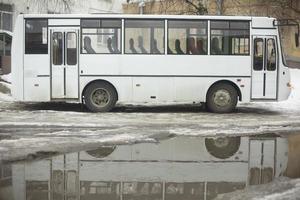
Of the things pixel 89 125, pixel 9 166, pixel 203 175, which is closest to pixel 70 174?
pixel 9 166

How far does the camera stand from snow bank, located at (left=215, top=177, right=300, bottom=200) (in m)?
7.71

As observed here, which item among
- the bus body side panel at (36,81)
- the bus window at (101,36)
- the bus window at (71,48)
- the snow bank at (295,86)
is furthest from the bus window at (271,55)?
the bus body side panel at (36,81)

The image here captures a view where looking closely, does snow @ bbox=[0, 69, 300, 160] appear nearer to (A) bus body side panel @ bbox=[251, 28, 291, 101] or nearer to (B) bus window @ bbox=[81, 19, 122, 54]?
(A) bus body side panel @ bbox=[251, 28, 291, 101]

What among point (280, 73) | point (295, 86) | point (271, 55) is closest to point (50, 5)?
point (295, 86)

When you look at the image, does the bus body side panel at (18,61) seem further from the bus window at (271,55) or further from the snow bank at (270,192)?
the snow bank at (270,192)

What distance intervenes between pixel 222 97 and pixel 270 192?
10.9 metres

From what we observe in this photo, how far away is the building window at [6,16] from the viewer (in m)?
34.0

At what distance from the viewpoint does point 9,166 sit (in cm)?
957

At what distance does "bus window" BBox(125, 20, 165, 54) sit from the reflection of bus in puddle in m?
6.47

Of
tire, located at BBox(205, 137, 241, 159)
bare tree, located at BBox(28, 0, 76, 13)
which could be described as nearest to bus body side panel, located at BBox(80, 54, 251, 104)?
tire, located at BBox(205, 137, 241, 159)

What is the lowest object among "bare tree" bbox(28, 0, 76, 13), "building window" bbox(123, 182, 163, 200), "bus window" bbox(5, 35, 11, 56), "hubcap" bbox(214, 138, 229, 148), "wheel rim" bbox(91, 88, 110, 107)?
"building window" bbox(123, 182, 163, 200)

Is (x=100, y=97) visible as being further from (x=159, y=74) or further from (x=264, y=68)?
(x=264, y=68)

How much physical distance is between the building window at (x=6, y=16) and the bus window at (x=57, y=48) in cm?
1665

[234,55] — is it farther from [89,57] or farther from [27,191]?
[27,191]
